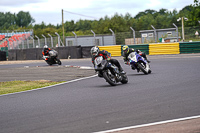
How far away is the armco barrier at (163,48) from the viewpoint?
96.8 ft

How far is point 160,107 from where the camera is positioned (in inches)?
285

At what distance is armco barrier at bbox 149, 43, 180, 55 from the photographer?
29.5 metres

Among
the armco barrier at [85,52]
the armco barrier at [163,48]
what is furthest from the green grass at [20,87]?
the armco barrier at [85,52]

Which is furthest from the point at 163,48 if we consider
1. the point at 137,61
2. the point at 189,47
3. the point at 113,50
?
the point at 137,61

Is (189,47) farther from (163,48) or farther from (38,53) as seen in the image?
(38,53)

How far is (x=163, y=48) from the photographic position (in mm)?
30250

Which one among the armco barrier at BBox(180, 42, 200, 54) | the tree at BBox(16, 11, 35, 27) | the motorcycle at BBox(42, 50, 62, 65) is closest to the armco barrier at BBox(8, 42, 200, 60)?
the armco barrier at BBox(180, 42, 200, 54)

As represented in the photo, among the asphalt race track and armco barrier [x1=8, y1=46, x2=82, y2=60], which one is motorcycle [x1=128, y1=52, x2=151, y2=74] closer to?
the asphalt race track

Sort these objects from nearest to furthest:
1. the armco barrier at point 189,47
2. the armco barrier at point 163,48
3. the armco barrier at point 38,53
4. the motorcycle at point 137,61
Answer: the motorcycle at point 137,61 → the armco barrier at point 189,47 → the armco barrier at point 163,48 → the armco barrier at point 38,53

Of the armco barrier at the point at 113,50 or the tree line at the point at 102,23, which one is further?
the tree line at the point at 102,23

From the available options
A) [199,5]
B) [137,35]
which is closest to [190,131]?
[137,35]

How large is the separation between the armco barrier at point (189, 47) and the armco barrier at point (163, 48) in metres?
0.39

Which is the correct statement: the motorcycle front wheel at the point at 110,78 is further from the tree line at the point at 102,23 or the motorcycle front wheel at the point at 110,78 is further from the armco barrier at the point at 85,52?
the tree line at the point at 102,23

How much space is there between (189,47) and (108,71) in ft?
60.6
